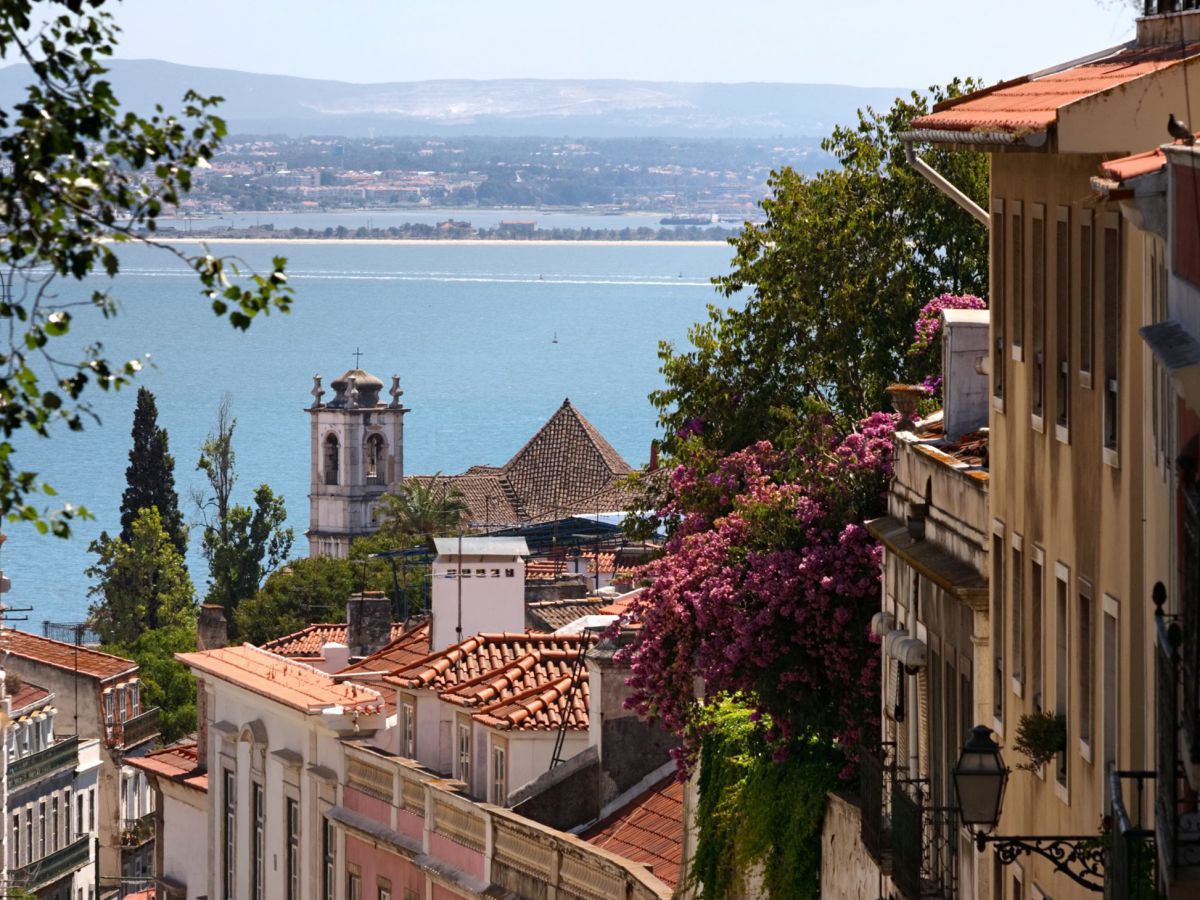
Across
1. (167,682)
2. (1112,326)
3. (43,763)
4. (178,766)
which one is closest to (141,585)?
(167,682)

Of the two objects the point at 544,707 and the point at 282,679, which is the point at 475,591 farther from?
the point at 544,707

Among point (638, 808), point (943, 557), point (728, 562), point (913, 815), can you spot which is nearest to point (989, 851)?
point (913, 815)

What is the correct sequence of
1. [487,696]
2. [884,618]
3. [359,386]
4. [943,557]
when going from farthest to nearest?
[359,386] → [487,696] → [884,618] → [943,557]

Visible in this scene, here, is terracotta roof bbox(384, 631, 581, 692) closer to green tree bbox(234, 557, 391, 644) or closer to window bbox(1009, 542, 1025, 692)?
window bbox(1009, 542, 1025, 692)

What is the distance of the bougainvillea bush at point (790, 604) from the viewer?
24.2 m

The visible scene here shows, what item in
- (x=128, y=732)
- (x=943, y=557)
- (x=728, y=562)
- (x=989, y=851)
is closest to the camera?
(x=989, y=851)

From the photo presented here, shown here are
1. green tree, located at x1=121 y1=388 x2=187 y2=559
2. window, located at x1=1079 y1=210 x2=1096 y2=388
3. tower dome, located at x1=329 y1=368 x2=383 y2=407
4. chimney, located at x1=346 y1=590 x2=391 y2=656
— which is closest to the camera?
window, located at x1=1079 y1=210 x2=1096 y2=388

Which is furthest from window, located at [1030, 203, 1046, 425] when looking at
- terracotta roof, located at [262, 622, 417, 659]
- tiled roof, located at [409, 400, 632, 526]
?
tiled roof, located at [409, 400, 632, 526]

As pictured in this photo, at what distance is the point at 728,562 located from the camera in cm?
2556

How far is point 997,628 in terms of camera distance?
59.1 ft

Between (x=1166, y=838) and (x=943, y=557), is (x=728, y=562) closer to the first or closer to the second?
(x=943, y=557)

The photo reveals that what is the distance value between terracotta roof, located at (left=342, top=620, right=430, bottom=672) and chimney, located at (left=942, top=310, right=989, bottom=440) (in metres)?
24.1

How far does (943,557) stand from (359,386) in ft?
491

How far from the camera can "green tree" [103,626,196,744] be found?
104 metres
